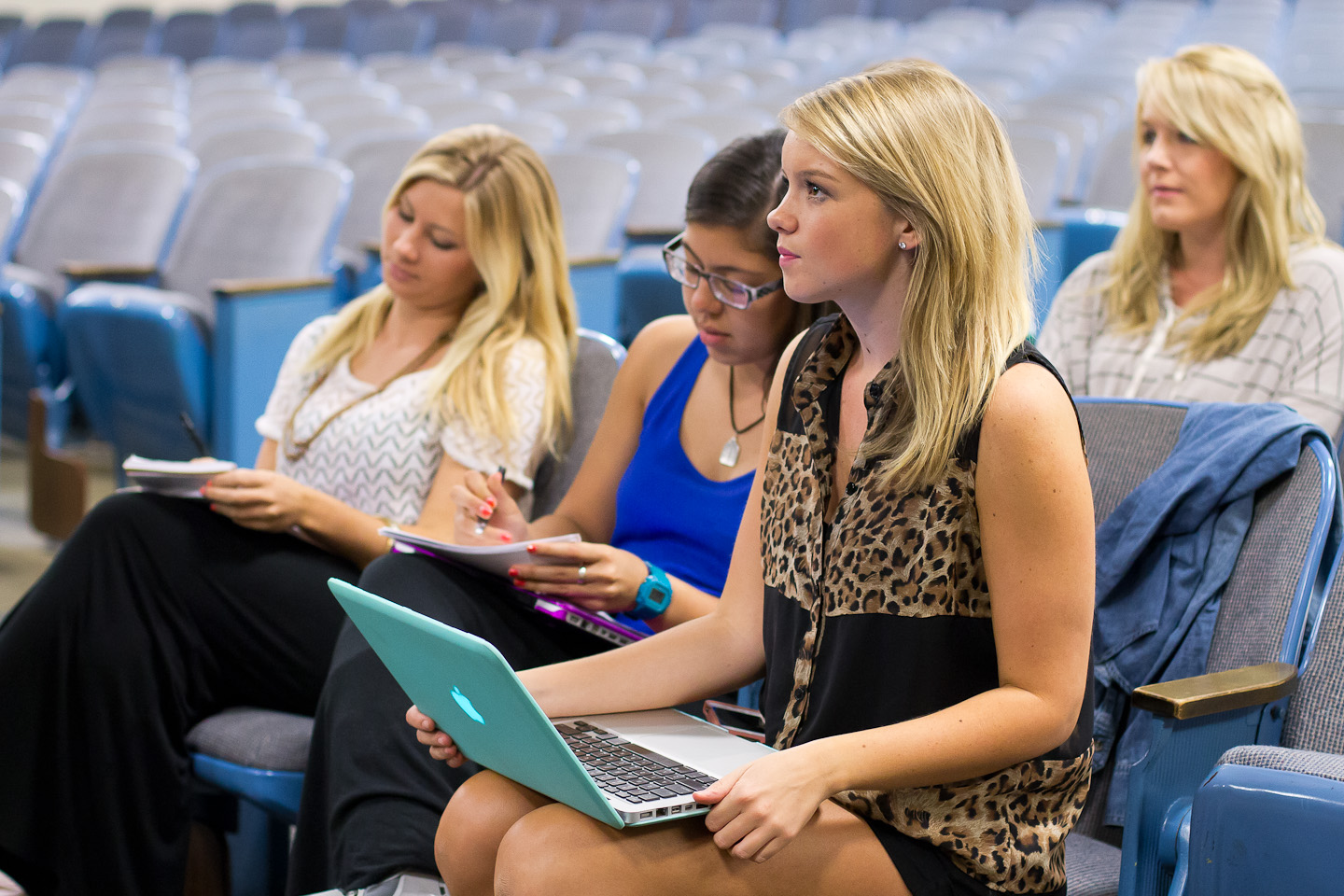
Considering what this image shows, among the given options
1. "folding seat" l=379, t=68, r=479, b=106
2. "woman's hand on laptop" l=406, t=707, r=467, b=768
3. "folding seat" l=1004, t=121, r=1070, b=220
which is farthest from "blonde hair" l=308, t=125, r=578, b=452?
"folding seat" l=379, t=68, r=479, b=106

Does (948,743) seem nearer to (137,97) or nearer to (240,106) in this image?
(240,106)

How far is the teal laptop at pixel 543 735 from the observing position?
95 cm

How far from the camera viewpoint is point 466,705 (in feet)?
3.41

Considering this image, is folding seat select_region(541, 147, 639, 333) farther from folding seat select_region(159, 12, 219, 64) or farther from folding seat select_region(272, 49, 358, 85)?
folding seat select_region(159, 12, 219, 64)

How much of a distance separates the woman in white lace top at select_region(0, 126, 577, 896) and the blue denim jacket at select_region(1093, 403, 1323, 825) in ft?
2.51

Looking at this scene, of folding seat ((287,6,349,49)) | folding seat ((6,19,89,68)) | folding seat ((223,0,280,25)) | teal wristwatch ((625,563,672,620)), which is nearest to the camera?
teal wristwatch ((625,563,672,620))

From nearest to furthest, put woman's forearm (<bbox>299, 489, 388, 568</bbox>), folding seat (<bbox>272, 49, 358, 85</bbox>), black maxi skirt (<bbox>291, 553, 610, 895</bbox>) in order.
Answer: black maxi skirt (<bbox>291, 553, 610, 895</bbox>), woman's forearm (<bbox>299, 489, 388, 568</bbox>), folding seat (<bbox>272, 49, 358, 85</bbox>)

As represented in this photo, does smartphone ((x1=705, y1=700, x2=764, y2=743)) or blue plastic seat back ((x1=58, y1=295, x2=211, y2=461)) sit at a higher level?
smartphone ((x1=705, y1=700, x2=764, y2=743))

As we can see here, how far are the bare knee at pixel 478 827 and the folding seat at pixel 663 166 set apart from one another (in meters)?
3.29

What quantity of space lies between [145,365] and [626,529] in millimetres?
1744

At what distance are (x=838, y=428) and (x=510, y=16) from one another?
9.79m

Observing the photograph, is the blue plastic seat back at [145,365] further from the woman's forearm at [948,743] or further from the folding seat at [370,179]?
the woman's forearm at [948,743]

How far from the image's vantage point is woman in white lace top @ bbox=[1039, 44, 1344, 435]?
1963 millimetres

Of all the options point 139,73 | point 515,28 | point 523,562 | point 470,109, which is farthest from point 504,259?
point 515,28
